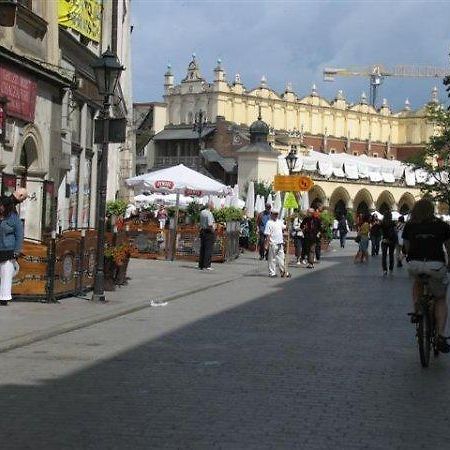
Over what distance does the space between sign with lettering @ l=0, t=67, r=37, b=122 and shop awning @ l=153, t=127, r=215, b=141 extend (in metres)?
68.7

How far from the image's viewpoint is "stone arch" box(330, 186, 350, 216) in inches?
3307

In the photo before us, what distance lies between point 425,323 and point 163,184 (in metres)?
23.0

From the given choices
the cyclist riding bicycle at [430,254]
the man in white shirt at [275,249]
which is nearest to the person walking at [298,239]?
the man in white shirt at [275,249]

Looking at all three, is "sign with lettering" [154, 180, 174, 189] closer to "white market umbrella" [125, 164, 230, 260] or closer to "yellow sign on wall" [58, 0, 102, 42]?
"white market umbrella" [125, 164, 230, 260]

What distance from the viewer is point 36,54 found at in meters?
23.4

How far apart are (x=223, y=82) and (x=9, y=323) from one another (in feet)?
266

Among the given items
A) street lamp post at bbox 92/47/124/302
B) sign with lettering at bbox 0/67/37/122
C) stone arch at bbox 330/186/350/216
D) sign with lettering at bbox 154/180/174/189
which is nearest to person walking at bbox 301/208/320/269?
sign with lettering at bbox 154/180/174/189

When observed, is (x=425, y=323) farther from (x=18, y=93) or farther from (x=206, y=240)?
(x=206, y=240)

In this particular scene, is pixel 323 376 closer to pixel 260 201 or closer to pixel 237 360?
pixel 237 360

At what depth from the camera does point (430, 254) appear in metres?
11.5

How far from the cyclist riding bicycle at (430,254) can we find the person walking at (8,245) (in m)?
6.60

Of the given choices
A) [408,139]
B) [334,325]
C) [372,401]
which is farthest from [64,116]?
[408,139]

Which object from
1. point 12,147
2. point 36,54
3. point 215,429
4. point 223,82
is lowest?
point 215,429

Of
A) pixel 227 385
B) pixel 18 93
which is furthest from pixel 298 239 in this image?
pixel 227 385
